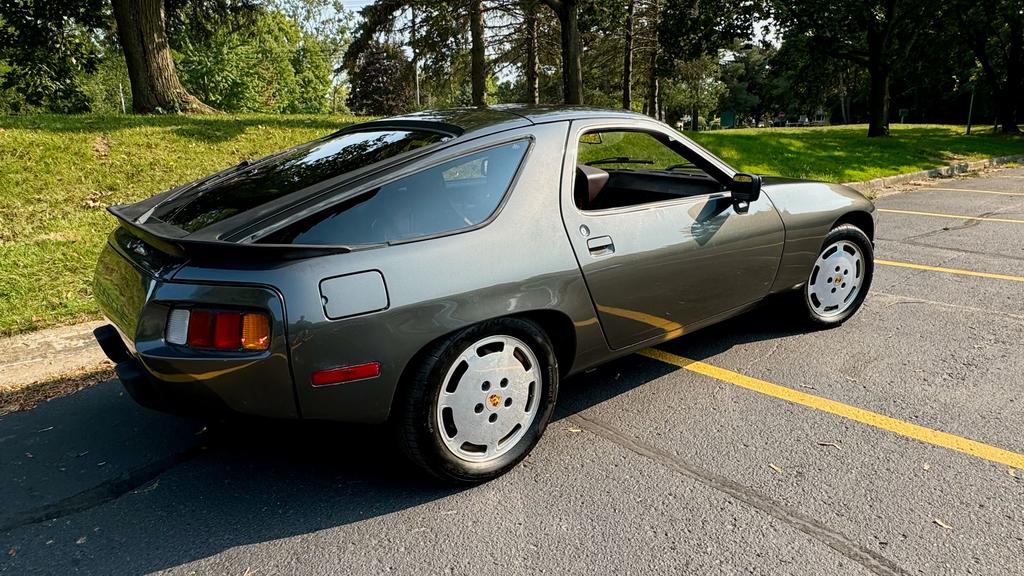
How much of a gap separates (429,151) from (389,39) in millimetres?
20364

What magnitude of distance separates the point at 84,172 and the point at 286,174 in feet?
20.7

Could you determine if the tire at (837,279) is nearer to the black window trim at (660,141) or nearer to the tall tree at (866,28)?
the black window trim at (660,141)

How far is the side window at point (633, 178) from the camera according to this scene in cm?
345

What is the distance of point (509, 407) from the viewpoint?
107 inches

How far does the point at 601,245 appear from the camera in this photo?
2.92 meters

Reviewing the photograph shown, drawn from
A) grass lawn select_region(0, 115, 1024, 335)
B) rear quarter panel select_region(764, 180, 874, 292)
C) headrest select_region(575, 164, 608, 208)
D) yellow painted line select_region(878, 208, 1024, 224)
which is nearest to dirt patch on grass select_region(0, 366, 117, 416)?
grass lawn select_region(0, 115, 1024, 335)

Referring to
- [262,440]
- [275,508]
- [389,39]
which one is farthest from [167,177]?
[389,39]

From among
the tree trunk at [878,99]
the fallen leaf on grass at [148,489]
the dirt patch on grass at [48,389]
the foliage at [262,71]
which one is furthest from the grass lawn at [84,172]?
the foliage at [262,71]

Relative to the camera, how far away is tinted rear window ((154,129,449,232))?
263cm

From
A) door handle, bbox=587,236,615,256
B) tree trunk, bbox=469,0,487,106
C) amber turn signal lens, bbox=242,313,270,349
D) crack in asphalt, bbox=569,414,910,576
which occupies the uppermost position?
tree trunk, bbox=469,0,487,106

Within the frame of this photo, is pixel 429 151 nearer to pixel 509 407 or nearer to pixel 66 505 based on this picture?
pixel 509 407

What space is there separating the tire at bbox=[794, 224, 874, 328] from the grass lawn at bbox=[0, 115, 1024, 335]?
503 centimetres

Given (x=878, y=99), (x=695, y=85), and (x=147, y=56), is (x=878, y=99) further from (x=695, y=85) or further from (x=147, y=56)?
(x=147, y=56)

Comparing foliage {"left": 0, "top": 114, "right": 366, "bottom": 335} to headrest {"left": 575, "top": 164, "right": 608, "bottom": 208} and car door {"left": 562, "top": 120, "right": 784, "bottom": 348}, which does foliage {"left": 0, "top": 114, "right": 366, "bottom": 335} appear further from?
car door {"left": 562, "top": 120, "right": 784, "bottom": 348}
